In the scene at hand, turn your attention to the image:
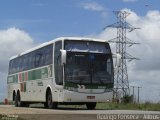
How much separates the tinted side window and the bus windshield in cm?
51

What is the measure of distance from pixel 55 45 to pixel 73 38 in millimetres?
1207

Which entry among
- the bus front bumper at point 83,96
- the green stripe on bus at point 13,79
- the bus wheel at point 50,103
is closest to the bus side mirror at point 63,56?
the bus front bumper at point 83,96

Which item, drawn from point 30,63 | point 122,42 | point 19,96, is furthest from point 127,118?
point 122,42

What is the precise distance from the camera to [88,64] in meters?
27.2

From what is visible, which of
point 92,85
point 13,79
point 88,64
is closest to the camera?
point 92,85

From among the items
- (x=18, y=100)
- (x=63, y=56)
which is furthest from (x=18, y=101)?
(x=63, y=56)

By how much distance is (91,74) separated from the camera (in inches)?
1067

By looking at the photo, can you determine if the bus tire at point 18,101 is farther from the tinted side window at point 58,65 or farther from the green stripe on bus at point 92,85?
the green stripe on bus at point 92,85

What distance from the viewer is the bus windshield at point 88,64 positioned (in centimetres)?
2691

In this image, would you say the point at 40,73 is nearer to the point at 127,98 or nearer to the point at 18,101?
the point at 18,101

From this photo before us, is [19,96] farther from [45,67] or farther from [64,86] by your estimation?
[64,86]

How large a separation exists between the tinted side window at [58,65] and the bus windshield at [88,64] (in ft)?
1.69

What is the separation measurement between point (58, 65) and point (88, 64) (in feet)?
5.39

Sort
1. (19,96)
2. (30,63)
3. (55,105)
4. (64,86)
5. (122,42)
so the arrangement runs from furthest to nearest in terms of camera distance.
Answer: (122,42)
(19,96)
(30,63)
(55,105)
(64,86)
